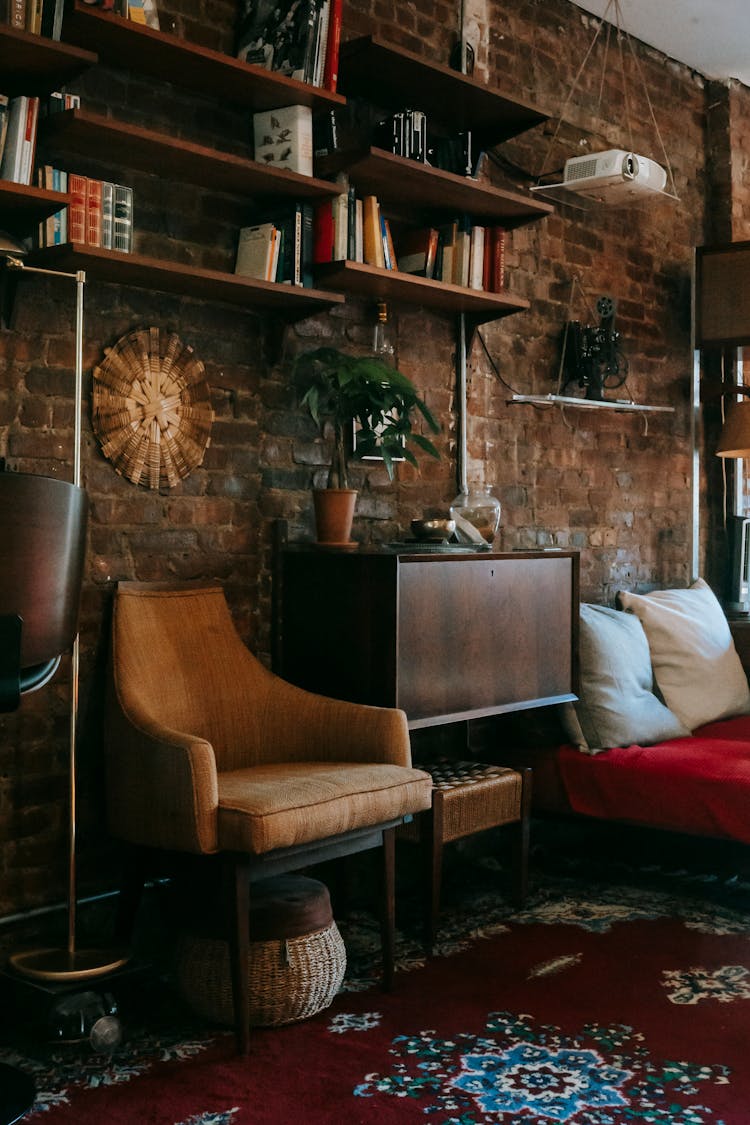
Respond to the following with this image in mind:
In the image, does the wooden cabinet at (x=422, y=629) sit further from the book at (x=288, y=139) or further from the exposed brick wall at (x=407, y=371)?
the book at (x=288, y=139)

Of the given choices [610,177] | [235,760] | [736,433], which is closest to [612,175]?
[610,177]

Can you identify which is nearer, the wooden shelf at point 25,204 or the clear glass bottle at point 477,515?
the wooden shelf at point 25,204

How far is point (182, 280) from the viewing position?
314cm

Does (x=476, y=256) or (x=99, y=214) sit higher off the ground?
(x=476, y=256)

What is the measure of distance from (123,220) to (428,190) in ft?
3.84

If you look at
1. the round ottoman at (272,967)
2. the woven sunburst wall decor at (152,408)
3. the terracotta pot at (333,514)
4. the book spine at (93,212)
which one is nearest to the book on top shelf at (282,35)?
the book spine at (93,212)

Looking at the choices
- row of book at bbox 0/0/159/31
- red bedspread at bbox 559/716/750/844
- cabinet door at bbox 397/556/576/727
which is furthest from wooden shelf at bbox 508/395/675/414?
row of book at bbox 0/0/159/31

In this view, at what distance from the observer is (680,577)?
533cm

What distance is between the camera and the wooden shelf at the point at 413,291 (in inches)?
137

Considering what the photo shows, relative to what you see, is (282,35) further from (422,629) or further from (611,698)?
(611,698)

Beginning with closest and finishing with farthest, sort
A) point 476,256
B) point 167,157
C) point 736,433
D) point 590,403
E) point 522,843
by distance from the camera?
point 167,157, point 522,843, point 476,256, point 590,403, point 736,433

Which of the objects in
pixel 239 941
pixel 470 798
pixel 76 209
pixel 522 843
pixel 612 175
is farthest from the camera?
pixel 612 175

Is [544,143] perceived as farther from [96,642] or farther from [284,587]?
[96,642]

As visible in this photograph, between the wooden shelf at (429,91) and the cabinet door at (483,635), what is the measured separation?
1.52 m
